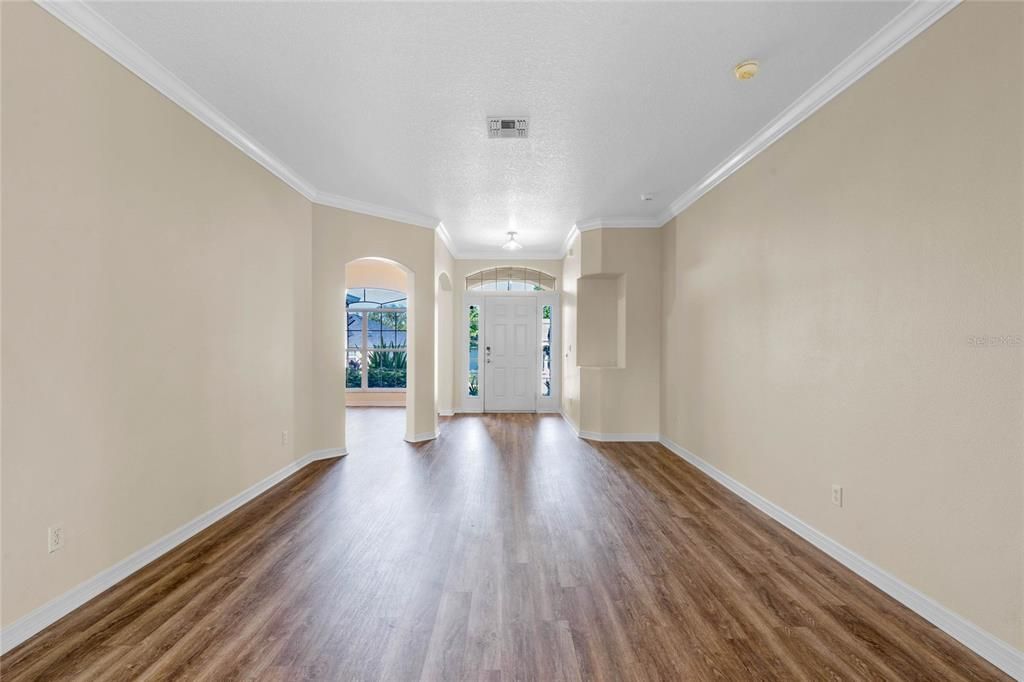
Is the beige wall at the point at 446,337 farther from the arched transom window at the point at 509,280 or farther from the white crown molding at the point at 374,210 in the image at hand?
the white crown molding at the point at 374,210

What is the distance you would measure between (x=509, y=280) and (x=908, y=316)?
613cm

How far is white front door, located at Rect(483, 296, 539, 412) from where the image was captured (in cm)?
772

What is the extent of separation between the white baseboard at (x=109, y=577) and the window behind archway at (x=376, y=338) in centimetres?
530

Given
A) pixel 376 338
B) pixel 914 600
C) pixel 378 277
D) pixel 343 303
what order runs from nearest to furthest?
pixel 914 600, pixel 343 303, pixel 378 277, pixel 376 338

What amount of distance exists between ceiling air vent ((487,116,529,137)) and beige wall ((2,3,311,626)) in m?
1.94

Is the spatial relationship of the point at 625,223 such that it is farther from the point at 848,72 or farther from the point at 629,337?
the point at 848,72

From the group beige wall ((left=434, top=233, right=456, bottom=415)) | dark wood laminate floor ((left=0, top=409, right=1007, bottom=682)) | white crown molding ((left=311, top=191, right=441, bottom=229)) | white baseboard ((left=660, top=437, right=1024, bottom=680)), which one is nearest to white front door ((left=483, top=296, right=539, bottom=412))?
beige wall ((left=434, top=233, right=456, bottom=415))

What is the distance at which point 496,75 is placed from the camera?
8.21 feet

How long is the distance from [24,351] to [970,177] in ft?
13.5

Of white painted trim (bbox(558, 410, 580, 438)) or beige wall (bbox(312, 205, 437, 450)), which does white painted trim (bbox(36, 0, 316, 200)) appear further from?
white painted trim (bbox(558, 410, 580, 438))

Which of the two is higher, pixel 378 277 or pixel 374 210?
pixel 374 210

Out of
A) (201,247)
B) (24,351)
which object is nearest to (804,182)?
(201,247)

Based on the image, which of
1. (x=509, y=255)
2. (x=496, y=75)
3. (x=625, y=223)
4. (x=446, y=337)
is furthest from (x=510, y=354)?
(x=496, y=75)

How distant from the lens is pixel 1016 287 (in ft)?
5.51
